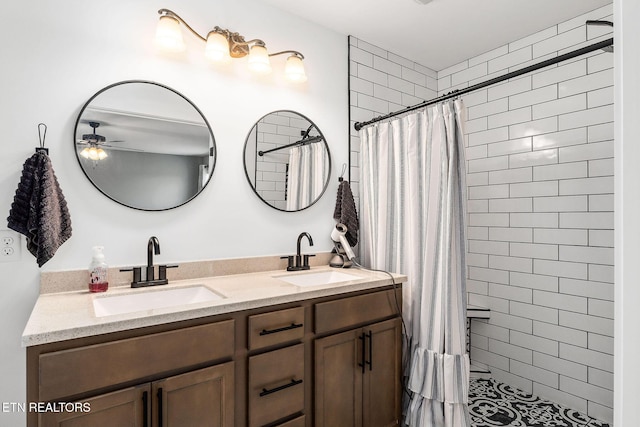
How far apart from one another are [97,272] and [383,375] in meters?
1.58

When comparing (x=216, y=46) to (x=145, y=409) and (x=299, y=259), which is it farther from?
(x=145, y=409)

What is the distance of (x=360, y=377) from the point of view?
1.84 metres

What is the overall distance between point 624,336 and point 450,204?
5.61ft

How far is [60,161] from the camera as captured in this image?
160 centimetres

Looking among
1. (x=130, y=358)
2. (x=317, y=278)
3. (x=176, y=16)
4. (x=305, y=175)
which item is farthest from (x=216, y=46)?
(x=130, y=358)

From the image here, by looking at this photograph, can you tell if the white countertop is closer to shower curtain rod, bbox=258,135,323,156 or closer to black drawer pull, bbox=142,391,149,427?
black drawer pull, bbox=142,391,149,427

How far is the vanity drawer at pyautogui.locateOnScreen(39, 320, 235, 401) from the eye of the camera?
1.07 m

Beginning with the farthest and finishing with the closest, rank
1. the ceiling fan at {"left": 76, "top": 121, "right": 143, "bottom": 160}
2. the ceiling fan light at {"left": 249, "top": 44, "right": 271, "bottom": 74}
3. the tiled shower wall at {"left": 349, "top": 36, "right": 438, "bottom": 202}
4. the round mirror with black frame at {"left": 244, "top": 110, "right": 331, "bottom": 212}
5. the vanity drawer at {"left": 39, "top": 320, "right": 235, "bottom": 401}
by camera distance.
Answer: the tiled shower wall at {"left": 349, "top": 36, "right": 438, "bottom": 202} < the round mirror with black frame at {"left": 244, "top": 110, "right": 331, "bottom": 212} < the ceiling fan light at {"left": 249, "top": 44, "right": 271, "bottom": 74} < the ceiling fan at {"left": 76, "top": 121, "right": 143, "bottom": 160} < the vanity drawer at {"left": 39, "top": 320, "right": 235, "bottom": 401}

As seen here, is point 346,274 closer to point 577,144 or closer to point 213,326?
point 213,326

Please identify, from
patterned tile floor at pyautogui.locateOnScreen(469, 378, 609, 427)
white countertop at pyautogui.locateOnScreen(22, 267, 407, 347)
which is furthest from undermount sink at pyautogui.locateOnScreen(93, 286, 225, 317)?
patterned tile floor at pyautogui.locateOnScreen(469, 378, 609, 427)

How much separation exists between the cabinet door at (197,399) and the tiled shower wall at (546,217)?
68.3 inches

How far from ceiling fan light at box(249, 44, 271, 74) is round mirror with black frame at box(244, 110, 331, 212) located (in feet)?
0.92

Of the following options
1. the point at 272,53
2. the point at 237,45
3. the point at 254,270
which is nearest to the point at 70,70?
the point at 237,45

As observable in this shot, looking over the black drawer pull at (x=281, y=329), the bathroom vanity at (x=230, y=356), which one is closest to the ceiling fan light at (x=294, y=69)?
the bathroom vanity at (x=230, y=356)
